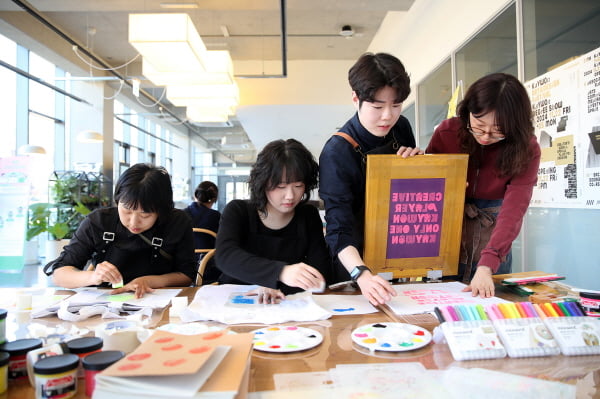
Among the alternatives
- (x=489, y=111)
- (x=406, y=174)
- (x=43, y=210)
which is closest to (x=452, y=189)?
(x=406, y=174)

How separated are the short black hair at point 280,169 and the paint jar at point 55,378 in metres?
0.89

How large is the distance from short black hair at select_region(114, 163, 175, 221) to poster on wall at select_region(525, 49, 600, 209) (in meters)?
2.34

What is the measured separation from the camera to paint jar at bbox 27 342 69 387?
73cm

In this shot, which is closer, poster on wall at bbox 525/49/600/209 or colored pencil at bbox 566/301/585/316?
colored pencil at bbox 566/301/585/316

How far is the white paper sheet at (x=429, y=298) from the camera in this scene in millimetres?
1218

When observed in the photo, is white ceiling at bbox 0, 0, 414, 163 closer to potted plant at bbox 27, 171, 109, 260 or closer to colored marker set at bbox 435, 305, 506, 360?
potted plant at bbox 27, 171, 109, 260

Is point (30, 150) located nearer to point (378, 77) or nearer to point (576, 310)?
point (378, 77)

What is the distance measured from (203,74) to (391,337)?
3778mm

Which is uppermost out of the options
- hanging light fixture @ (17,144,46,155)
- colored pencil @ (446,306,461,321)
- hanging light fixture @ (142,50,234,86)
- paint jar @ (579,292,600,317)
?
hanging light fixture @ (142,50,234,86)

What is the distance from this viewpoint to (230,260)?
1.46 meters

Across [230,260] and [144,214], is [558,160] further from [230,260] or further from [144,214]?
→ [144,214]

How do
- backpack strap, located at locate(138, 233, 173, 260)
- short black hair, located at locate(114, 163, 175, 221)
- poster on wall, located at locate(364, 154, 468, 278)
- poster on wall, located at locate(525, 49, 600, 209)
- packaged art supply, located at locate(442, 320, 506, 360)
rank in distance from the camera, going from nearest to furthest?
packaged art supply, located at locate(442, 320, 506, 360) → poster on wall, located at locate(364, 154, 468, 278) → short black hair, located at locate(114, 163, 175, 221) → backpack strap, located at locate(138, 233, 173, 260) → poster on wall, located at locate(525, 49, 600, 209)

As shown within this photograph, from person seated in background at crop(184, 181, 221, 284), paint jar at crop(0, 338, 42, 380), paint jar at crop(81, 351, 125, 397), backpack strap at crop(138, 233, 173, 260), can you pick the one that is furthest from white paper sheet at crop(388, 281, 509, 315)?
person seated in background at crop(184, 181, 221, 284)

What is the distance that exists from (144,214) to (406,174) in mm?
1005
